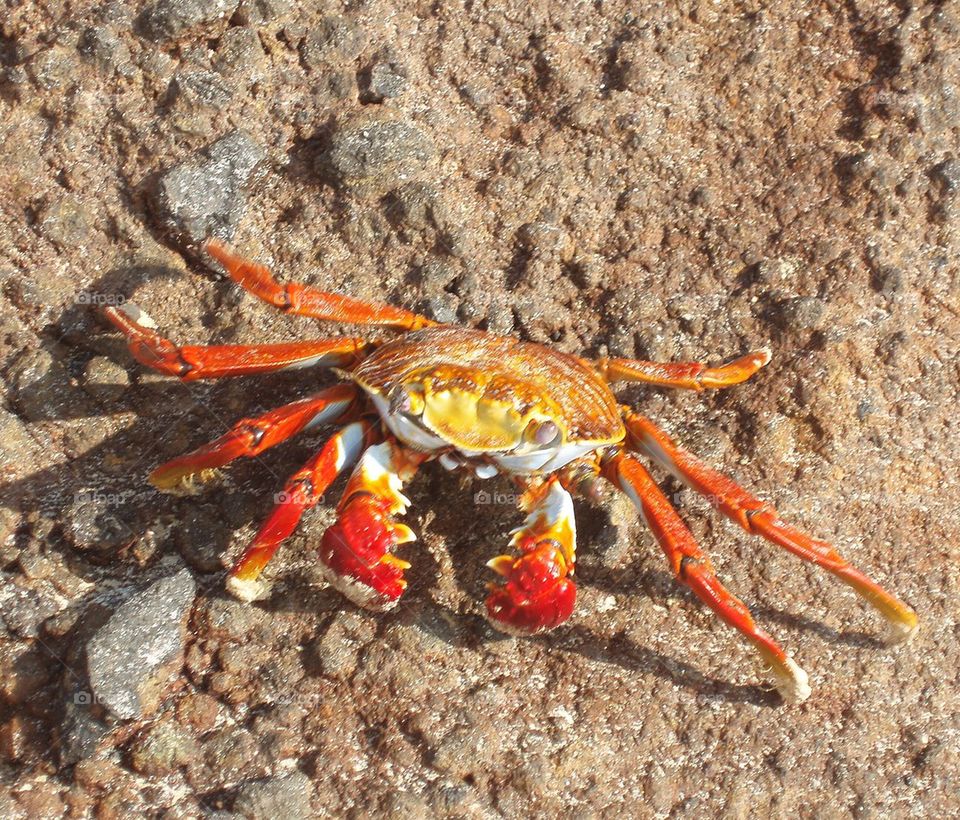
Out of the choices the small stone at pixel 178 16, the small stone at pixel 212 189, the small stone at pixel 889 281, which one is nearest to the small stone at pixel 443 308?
the small stone at pixel 212 189

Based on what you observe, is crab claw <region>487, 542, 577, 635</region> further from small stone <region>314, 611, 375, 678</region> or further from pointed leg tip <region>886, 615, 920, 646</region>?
pointed leg tip <region>886, 615, 920, 646</region>

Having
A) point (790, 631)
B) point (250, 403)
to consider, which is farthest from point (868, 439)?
point (250, 403)

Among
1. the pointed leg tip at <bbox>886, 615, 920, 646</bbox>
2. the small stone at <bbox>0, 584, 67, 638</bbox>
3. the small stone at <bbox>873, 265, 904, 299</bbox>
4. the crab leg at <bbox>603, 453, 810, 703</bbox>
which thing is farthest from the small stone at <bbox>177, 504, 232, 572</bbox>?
the small stone at <bbox>873, 265, 904, 299</bbox>

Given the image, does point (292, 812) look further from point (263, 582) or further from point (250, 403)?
point (250, 403)

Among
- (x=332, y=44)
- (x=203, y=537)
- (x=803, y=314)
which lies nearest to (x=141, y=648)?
(x=203, y=537)

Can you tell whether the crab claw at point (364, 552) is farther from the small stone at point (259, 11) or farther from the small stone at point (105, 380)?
the small stone at point (259, 11)

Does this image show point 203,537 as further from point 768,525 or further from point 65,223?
point 768,525

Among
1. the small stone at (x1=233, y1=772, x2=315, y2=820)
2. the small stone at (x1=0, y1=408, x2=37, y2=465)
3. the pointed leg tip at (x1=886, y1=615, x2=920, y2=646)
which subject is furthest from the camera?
the small stone at (x1=0, y1=408, x2=37, y2=465)
